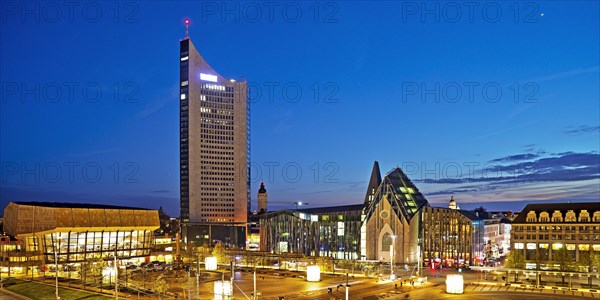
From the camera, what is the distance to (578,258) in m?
129

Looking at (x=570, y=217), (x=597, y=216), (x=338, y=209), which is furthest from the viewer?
(x=338, y=209)

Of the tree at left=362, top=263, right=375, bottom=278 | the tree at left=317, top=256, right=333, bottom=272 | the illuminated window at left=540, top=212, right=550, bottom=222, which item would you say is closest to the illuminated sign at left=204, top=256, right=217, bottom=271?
the tree at left=317, top=256, right=333, bottom=272

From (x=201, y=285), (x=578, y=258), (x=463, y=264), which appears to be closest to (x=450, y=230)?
(x=463, y=264)

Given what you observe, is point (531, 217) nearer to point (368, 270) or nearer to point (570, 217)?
point (570, 217)

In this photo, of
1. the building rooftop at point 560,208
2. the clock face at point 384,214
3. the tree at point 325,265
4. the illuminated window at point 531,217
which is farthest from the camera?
the clock face at point 384,214

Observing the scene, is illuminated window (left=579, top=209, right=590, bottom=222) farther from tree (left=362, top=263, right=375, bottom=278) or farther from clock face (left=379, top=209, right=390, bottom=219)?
tree (left=362, top=263, right=375, bottom=278)

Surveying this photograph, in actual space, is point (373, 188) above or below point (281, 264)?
above

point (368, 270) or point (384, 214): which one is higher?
point (384, 214)

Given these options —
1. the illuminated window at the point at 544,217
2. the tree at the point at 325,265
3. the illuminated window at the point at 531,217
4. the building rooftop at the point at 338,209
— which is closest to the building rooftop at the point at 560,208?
the illuminated window at the point at 531,217

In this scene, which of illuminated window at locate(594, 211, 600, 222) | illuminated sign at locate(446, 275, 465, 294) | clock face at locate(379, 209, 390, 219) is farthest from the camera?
clock face at locate(379, 209, 390, 219)

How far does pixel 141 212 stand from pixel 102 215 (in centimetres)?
1434

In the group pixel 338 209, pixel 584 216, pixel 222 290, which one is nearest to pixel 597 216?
pixel 584 216

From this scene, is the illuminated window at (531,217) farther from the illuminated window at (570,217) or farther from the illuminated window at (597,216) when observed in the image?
the illuminated window at (597,216)

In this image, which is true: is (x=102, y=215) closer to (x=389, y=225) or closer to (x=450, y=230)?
(x=389, y=225)
